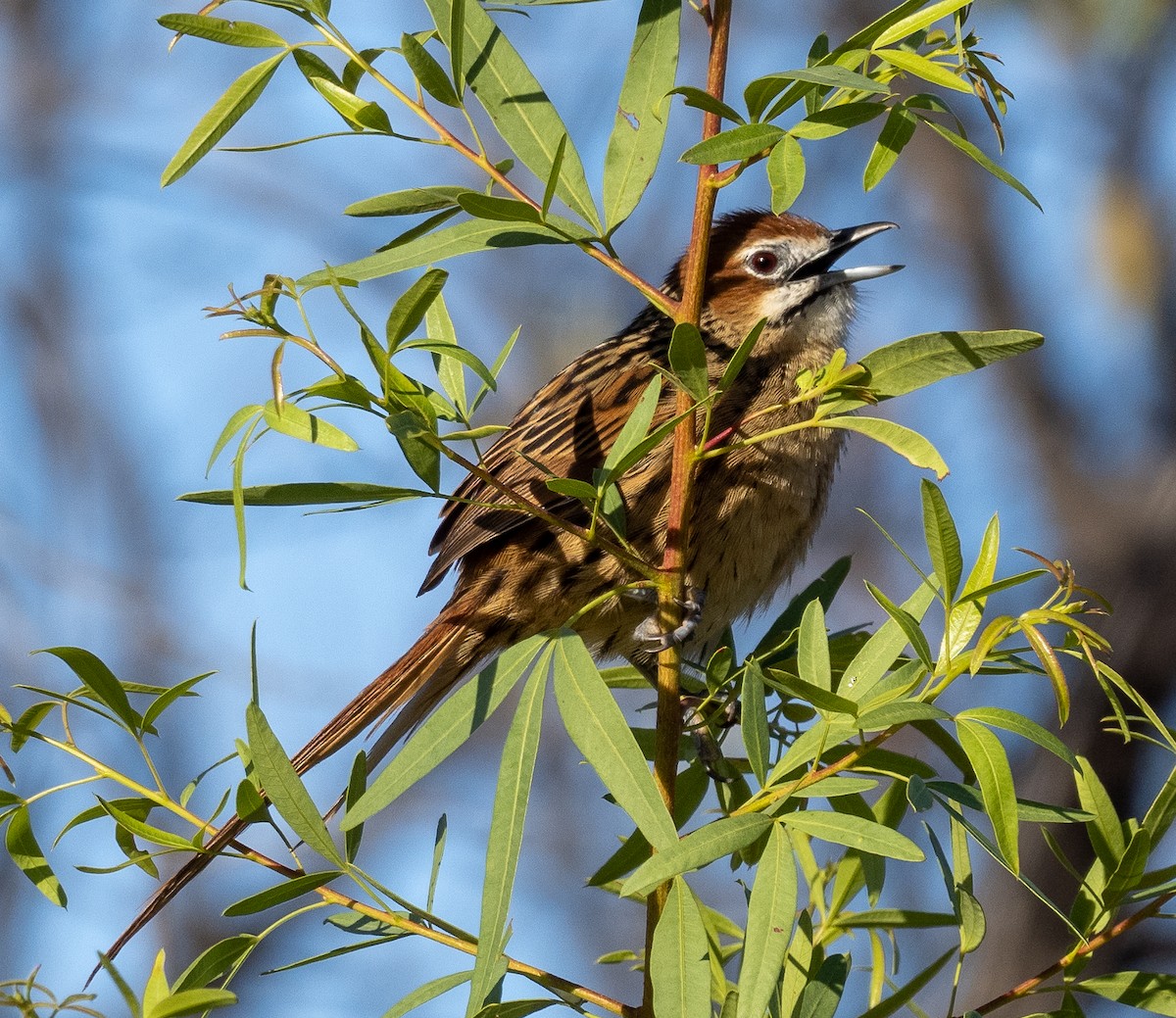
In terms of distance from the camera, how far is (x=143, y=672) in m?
10.7

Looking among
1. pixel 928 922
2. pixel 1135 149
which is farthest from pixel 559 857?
pixel 928 922

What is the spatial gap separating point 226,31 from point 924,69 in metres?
1.01

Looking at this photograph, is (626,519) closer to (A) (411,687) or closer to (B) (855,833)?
(A) (411,687)

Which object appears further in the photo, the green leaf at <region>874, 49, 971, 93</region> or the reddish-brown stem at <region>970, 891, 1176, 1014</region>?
the reddish-brown stem at <region>970, 891, 1176, 1014</region>

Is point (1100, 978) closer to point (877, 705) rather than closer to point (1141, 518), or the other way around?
point (877, 705)

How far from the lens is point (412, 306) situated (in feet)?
6.41

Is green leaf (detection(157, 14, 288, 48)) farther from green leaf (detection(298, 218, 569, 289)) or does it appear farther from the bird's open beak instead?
the bird's open beak

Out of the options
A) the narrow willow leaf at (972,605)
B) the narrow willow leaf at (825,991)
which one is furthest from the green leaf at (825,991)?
the narrow willow leaf at (972,605)

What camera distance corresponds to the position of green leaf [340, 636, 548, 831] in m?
1.98

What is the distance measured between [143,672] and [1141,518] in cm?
719

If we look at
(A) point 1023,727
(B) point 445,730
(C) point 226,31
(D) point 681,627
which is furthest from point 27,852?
(A) point 1023,727

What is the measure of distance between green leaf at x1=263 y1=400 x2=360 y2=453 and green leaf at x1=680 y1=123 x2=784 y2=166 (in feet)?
2.00

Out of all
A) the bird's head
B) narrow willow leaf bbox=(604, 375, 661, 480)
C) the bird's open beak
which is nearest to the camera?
narrow willow leaf bbox=(604, 375, 661, 480)

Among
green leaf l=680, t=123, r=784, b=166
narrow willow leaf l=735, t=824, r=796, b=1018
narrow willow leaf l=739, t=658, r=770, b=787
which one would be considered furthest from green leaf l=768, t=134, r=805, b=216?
narrow willow leaf l=735, t=824, r=796, b=1018
